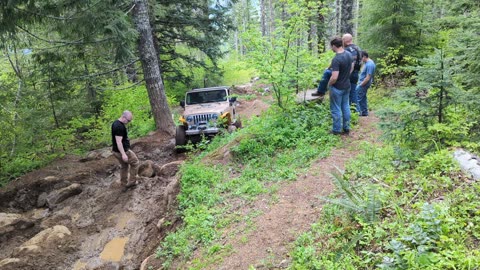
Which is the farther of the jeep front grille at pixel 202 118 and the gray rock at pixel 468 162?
the jeep front grille at pixel 202 118

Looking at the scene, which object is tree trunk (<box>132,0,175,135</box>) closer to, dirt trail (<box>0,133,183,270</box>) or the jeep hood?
the jeep hood

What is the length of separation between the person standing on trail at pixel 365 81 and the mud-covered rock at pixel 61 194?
7652mm

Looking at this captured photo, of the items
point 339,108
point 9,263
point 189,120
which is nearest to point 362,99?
point 339,108

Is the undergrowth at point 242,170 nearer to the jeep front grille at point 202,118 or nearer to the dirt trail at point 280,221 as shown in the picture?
the dirt trail at point 280,221

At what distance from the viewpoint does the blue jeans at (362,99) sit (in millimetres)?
8391

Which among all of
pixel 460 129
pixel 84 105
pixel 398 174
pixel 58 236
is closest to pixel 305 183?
pixel 398 174

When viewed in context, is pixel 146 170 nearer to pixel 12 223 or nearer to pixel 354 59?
pixel 12 223

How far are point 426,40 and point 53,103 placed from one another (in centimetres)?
1308

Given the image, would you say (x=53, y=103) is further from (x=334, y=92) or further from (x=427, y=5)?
(x=427, y=5)

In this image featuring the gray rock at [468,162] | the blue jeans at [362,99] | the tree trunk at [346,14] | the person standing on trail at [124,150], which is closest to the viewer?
the gray rock at [468,162]

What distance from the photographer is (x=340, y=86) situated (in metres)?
6.77

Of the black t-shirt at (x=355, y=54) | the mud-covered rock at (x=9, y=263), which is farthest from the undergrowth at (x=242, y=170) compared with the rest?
the mud-covered rock at (x=9, y=263)

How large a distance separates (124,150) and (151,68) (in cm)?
441

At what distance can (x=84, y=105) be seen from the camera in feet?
38.9
